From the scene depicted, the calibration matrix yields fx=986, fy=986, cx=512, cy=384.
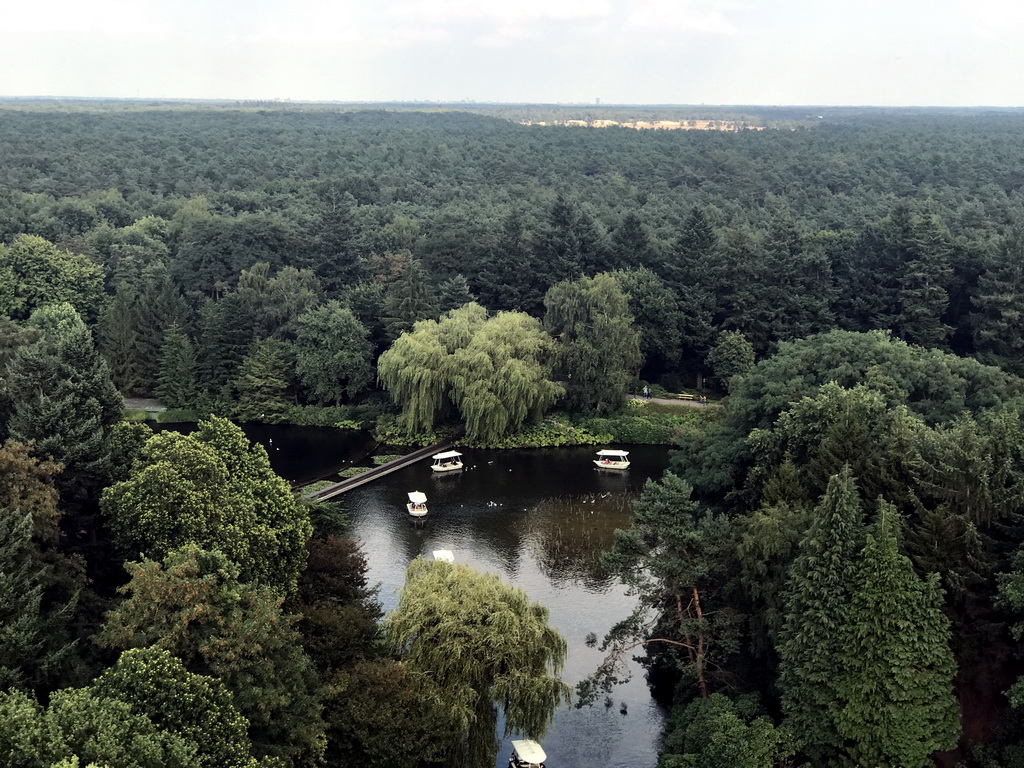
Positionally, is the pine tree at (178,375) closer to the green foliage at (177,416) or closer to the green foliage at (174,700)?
the green foliage at (177,416)

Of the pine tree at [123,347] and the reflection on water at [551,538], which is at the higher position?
the pine tree at [123,347]

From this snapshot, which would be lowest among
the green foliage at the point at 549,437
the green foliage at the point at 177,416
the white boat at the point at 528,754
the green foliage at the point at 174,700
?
the green foliage at the point at 177,416

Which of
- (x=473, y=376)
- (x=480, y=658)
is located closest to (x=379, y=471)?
(x=473, y=376)

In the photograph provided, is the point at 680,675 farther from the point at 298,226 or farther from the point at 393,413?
the point at 298,226

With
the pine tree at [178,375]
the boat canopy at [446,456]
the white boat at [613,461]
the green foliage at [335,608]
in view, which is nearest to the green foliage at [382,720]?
the green foliage at [335,608]

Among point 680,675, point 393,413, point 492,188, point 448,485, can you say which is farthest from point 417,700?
point 492,188
